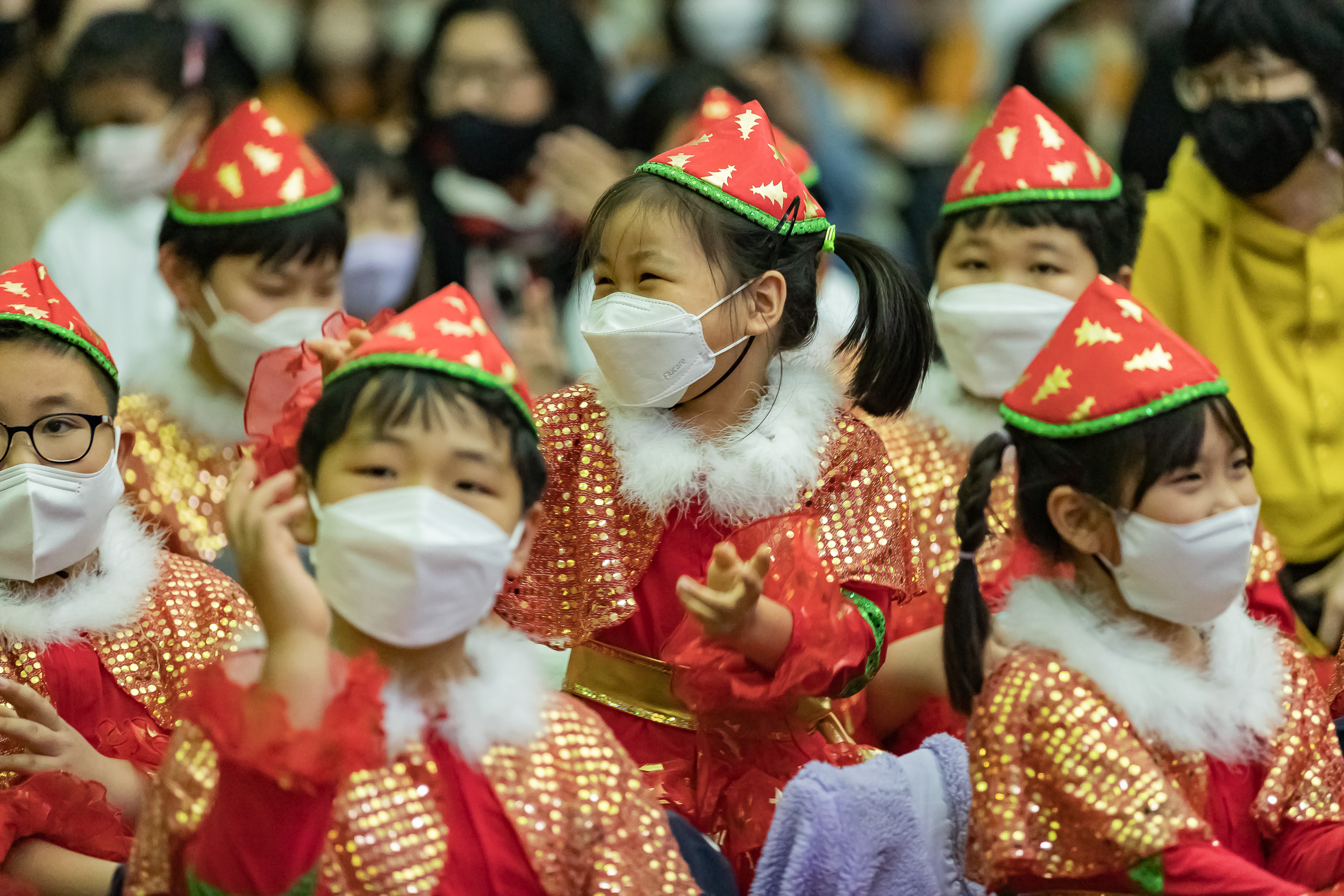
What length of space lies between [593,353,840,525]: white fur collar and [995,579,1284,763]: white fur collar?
42 cm

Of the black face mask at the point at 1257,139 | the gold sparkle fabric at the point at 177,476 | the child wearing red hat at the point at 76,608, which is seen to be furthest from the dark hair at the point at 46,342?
the black face mask at the point at 1257,139

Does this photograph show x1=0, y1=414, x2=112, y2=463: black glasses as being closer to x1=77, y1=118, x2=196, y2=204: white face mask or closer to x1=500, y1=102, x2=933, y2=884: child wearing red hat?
x1=500, y1=102, x2=933, y2=884: child wearing red hat

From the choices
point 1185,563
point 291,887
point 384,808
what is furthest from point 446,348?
point 1185,563

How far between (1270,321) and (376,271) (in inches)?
99.7

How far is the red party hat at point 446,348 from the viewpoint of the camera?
2230mm

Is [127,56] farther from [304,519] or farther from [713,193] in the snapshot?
[304,519]

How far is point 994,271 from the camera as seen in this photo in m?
3.49

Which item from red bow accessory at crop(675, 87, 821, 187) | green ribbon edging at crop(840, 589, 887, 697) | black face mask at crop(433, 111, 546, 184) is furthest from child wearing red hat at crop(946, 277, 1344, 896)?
black face mask at crop(433, 111, 546, 184)

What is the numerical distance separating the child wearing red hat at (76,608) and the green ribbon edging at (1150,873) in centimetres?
147

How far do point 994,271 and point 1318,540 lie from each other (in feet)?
3.14

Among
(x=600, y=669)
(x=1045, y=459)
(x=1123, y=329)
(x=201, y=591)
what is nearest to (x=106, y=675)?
(x=201, y=591)

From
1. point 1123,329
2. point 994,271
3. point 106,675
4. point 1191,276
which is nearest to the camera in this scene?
point 1123,329

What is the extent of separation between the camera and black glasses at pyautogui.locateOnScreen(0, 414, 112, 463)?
268cm

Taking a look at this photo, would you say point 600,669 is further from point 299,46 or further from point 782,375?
point 299,46
